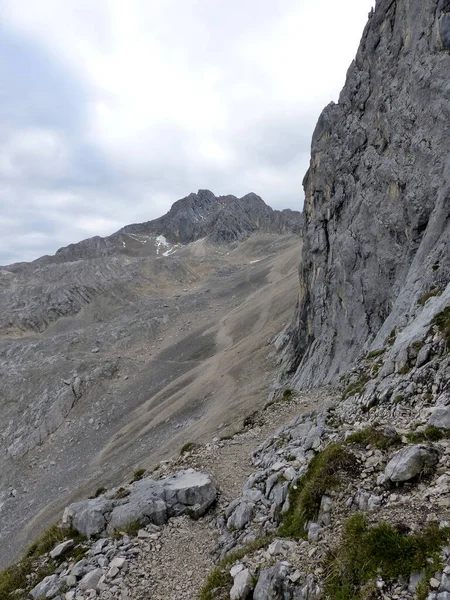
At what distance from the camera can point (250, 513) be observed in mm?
12477

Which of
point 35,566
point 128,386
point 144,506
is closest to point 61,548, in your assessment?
point 35,566

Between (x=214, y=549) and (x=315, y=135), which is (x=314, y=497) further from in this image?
(x=315, y=135)

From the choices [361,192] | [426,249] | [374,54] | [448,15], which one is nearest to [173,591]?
[426,249]

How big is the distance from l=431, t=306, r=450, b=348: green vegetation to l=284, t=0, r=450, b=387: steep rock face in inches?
178

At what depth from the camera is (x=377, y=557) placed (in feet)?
22.6

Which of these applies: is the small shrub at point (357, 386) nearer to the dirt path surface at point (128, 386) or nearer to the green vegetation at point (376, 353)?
the green vegetation at point (376, 353)

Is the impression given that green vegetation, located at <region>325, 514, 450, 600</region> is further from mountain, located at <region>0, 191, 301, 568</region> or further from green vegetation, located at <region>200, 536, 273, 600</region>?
mountain, located at <region>0, 191, 301, 568</region>

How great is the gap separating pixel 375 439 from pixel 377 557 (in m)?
4.00

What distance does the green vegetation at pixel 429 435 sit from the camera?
961 centimetres

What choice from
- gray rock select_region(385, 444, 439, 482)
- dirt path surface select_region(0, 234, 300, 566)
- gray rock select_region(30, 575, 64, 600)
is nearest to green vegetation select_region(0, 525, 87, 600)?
gray rock select_region(30, 575, 64, 600)

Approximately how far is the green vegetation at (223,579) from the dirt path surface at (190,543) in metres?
1.41

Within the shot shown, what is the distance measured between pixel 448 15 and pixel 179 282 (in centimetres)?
10934

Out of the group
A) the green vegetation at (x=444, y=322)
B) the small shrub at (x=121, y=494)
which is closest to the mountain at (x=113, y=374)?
the small shrub at (x=121, y=494)

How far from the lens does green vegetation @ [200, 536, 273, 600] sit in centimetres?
881
